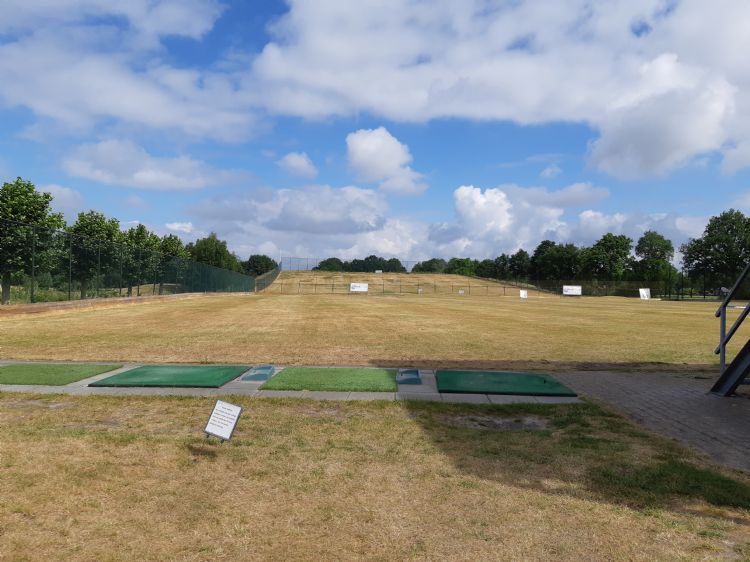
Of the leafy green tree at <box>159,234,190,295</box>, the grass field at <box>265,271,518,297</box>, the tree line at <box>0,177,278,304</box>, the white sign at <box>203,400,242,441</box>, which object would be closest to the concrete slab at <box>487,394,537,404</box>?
the white sign at <box>203,400,242,441</box>

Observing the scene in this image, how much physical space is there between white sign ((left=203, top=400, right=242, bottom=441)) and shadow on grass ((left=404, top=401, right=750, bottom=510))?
7.06ft

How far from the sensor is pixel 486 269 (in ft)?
605

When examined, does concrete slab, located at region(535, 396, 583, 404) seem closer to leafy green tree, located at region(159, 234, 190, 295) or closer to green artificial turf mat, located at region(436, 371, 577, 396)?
green artificial turf mat, located at region(436, 371, 577, 396)

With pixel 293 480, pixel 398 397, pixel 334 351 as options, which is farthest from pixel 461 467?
pixel 334 351

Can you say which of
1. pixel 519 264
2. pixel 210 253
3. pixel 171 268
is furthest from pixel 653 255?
pixel 171 268

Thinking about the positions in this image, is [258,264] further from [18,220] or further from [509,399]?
[509,399]

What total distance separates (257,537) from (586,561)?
7.10ft

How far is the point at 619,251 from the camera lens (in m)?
122

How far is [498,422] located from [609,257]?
415ft

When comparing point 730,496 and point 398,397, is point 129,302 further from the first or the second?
point 730,496

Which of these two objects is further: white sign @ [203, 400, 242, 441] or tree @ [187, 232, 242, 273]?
tree @ [187, 232, 242, 273]

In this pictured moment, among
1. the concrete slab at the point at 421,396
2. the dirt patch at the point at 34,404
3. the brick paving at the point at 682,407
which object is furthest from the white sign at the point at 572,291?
the dirt patch at the point at 34,404

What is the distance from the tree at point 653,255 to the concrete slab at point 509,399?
129m

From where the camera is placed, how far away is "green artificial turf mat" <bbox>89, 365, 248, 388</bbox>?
855 centimetres
